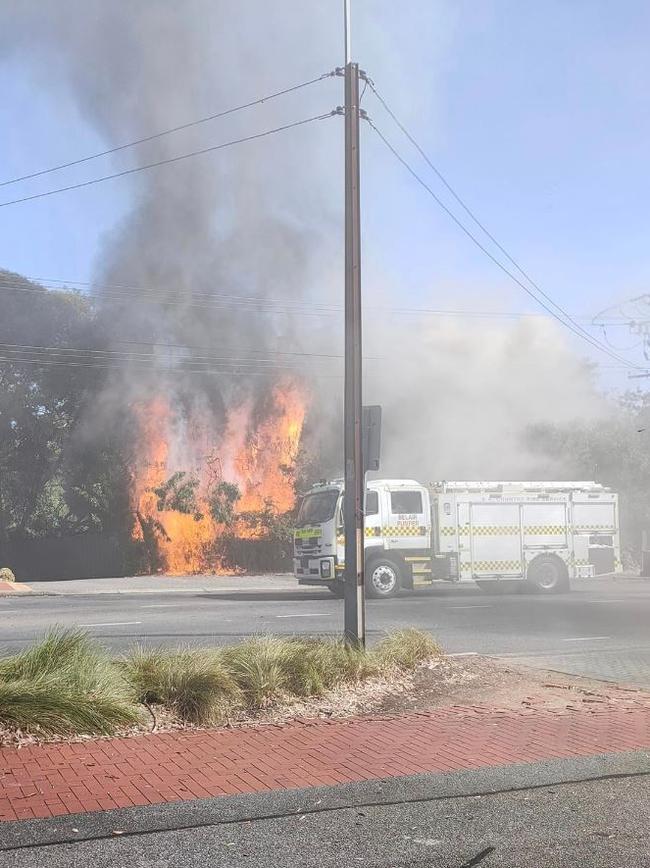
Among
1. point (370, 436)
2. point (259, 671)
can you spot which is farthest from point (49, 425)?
point (259, 671)

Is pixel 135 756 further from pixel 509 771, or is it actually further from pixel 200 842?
pixel 509 771

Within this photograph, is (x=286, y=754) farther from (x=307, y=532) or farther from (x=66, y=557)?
(x=66, y=557)

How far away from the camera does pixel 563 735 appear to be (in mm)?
6301

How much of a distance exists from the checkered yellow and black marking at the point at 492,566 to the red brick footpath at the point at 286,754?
541 inches

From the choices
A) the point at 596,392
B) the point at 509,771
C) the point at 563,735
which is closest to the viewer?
the point at 509,771

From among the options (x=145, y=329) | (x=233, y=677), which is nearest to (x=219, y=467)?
(x=145, y=329)

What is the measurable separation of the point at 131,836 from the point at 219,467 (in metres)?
26.3

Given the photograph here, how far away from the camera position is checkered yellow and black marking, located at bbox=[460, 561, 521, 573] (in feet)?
68.2

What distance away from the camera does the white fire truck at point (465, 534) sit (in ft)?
64.9

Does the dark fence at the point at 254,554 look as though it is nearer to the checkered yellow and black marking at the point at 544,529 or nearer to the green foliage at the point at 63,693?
the checkered yellow and black marking at the point at 544,529

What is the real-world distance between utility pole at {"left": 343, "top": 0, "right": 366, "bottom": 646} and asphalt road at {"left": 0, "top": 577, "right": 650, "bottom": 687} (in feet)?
8.26

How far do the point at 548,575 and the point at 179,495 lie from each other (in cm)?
1289

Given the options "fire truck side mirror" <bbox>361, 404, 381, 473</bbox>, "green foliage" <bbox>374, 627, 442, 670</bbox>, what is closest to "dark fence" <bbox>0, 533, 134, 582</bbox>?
"green foliage" <bbox>374, 627, 442, 670</bbox>

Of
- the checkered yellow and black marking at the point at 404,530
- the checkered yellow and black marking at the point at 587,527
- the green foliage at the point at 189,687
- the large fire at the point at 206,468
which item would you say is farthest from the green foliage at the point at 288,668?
the large fire at the point at 206,468
